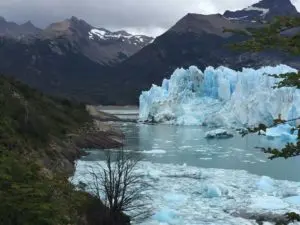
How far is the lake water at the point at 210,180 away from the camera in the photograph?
16.3 meters

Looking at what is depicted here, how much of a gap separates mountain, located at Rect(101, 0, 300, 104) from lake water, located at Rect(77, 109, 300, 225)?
106886 millimetres

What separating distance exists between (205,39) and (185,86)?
382 feet

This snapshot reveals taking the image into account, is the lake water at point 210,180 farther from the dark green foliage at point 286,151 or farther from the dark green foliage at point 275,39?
the dark green foliage at point 275,39

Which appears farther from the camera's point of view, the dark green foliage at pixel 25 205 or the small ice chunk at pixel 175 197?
the small ice chunk at pixel 175 197

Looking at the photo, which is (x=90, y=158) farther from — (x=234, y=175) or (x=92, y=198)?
(x=92, y=198)

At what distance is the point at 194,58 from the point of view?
170m

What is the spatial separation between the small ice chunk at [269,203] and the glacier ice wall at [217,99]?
3465cm

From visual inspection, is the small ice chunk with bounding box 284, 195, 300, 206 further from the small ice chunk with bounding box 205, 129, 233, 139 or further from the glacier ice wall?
the glacier ice wall

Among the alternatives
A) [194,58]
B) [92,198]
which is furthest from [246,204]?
[194,58]

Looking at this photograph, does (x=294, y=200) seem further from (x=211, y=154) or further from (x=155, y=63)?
(x=155, y=63)

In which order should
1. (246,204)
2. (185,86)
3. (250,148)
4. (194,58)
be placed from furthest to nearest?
(194,58), (185,86), (250,148), (246,204)

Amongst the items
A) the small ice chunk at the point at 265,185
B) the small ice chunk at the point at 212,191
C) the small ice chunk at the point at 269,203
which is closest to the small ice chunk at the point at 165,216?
the small ice chunk at the point at 269,203

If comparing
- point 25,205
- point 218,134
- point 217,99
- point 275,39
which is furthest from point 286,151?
point 217,99

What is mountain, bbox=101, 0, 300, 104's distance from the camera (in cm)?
14900
